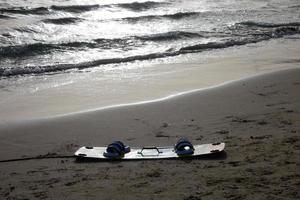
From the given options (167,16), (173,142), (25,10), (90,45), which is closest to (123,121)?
(173,142)

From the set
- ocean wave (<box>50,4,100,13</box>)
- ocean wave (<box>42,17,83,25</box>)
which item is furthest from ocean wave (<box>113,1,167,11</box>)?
ocean wave (<box>42,17,83,25</box>)

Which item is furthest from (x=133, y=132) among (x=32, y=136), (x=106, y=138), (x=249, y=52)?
A: (x=249, y=52)

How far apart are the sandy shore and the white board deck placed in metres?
0.10

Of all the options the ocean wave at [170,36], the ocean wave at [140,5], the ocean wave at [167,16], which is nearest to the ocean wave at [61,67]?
the ocean wave at [170,36]

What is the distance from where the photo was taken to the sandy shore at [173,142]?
4012 mm

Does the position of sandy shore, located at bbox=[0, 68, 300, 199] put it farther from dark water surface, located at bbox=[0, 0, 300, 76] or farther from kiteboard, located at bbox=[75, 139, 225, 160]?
dark water surface, located at bbox=[0, 0, 300, 76]

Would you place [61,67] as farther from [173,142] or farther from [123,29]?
[173,142]

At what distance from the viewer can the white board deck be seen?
4852mm

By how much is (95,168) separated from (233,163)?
1255mm

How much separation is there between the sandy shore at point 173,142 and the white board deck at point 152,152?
0.32ft

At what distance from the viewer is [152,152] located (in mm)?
4984

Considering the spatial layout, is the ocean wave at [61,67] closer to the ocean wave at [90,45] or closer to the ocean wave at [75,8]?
the ocean wave at [90,45]

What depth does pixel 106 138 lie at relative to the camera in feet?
18.5

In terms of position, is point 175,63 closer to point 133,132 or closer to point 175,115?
point 175,115
